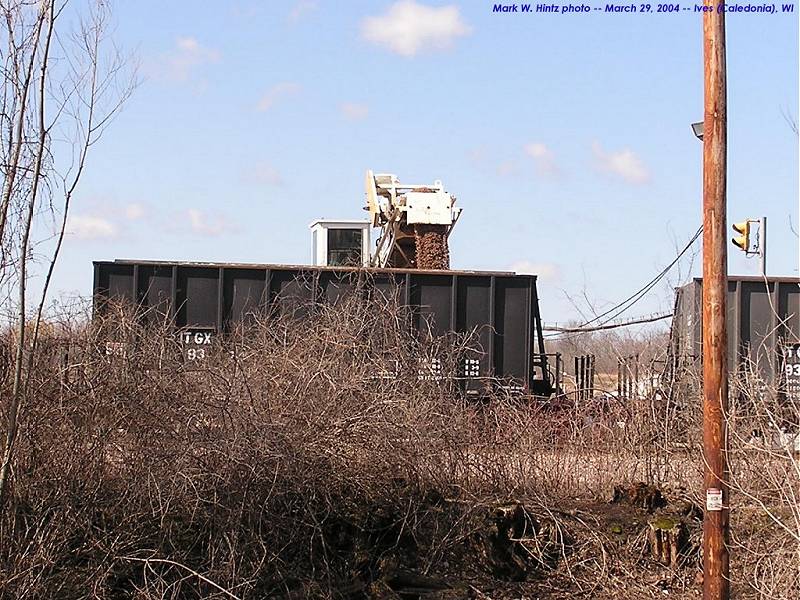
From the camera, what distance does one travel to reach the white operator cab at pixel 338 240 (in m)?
19.1

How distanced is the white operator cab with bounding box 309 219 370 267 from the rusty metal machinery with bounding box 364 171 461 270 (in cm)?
96

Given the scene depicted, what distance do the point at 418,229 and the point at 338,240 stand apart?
86.3 inches

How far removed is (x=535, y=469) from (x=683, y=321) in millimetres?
6326

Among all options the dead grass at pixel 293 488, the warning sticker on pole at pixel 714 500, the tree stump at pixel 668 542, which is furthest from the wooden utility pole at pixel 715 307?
the tree stump at pixel 668 542

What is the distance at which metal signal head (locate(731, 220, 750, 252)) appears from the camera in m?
12.5

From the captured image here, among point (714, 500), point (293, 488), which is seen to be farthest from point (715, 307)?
point (293, 488)

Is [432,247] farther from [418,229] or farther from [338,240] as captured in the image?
[338,240]

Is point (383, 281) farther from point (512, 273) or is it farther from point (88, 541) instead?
point (88, 541)

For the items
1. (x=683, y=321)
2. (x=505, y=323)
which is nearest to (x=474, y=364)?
(x=505, y=323)

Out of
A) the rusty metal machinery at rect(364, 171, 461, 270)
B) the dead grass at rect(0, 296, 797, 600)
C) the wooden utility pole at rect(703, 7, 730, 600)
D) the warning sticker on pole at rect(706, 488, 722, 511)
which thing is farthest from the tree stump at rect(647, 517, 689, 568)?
the rusty metal machinery at rect(364, 171, 461, 270)

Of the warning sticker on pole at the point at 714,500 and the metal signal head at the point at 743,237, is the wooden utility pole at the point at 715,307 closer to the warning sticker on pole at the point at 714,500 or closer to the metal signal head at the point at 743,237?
the warning sticker on pole at the point at 714,500

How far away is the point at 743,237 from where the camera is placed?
13.2 meters

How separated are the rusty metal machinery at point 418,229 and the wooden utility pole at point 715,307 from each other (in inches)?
353

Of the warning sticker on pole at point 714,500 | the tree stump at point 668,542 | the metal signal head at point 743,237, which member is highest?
the metal signal head at point 743,237
